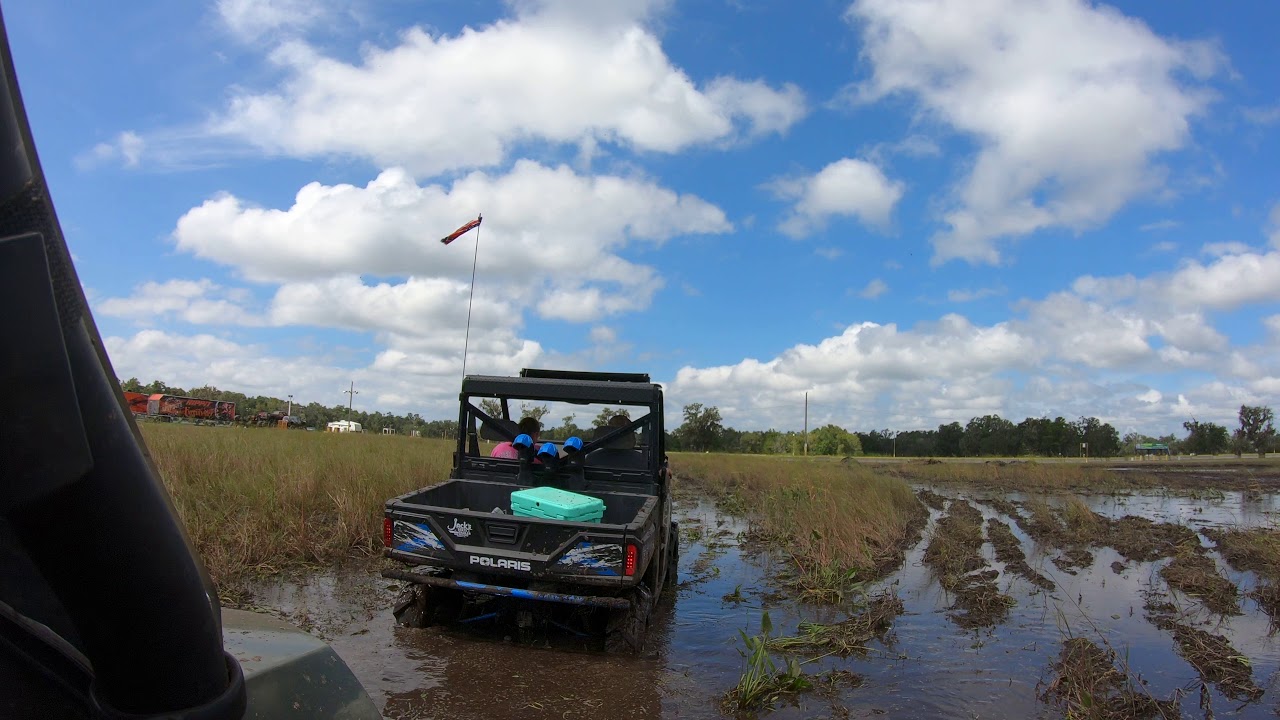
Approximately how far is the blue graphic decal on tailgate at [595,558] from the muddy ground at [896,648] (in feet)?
2.64

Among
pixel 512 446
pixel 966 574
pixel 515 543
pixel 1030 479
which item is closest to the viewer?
pixel 515 543

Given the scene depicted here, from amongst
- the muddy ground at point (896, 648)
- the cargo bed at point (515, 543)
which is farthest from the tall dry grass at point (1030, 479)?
the cargo bed at point (515, 543)

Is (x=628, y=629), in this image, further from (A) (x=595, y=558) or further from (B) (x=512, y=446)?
(B) (x=512, y=446)

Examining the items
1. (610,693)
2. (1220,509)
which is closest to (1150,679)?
(610,693)

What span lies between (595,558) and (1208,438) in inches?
4641

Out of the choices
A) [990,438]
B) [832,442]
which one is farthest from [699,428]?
[990,438]

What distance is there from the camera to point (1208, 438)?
98.6 meters

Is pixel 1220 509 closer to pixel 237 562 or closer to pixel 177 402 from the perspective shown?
pixel 237 562

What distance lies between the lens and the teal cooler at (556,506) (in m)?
6.36

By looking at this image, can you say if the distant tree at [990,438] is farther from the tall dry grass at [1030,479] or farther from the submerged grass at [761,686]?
the submerged grass at [761,686]

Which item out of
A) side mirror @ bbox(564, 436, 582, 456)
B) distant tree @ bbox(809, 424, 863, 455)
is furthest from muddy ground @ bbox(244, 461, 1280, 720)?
distant tree @ bbox(809, 424, 863, 455)

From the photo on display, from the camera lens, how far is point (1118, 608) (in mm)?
9125

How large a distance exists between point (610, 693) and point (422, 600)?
2041 millimetres

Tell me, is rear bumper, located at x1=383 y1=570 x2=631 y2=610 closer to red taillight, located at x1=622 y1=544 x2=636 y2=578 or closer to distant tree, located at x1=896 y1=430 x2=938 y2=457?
red taillight, located at x1=622 y1=544 x2=636 y2=578
